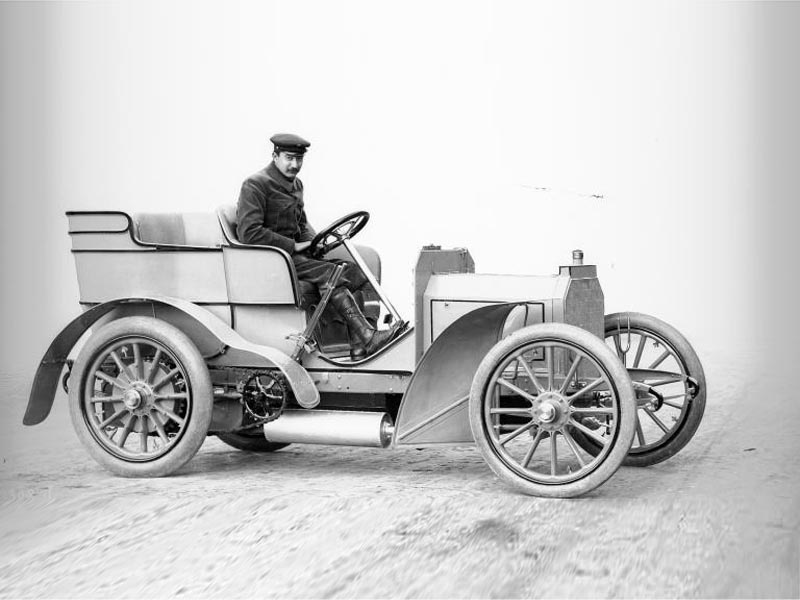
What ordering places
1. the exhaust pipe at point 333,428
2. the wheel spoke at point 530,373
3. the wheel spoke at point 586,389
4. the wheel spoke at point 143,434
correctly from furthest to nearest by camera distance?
the wheel spoke at point 143,434, the exhaust pipe at point 333,428, the wheel spoke at point 530,373, the wheel spoke at point 586,389

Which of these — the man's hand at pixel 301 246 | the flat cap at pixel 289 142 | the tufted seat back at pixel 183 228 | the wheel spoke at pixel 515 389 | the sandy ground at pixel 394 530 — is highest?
the flat cap at pixel 289 142

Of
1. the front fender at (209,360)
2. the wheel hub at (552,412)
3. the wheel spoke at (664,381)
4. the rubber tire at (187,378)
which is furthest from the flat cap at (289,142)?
the wheel spoke at (664,381)

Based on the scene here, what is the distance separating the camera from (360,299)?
649 centimetres

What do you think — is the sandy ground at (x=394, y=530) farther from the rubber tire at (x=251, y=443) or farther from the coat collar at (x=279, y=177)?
the coat collar at (x=279, y=177)

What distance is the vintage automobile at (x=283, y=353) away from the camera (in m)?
5.83

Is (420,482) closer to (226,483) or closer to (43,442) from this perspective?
(226,483)

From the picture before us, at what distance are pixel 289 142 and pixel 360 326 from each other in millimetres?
1041

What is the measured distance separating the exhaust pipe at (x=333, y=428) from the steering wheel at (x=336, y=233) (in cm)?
83

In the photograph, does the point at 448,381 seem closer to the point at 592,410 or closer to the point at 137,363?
the point at 592,410

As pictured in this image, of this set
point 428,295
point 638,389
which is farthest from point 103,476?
point 638,389

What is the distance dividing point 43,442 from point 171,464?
1.68 m

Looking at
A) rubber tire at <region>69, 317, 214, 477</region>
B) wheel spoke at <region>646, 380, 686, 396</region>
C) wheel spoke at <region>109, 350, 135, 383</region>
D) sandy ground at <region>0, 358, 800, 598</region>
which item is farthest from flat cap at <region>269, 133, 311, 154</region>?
wheel spoke at <region>646, 380, 686, 396</region>

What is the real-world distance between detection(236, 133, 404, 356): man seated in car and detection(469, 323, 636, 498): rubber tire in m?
0.83

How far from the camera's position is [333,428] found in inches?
237
